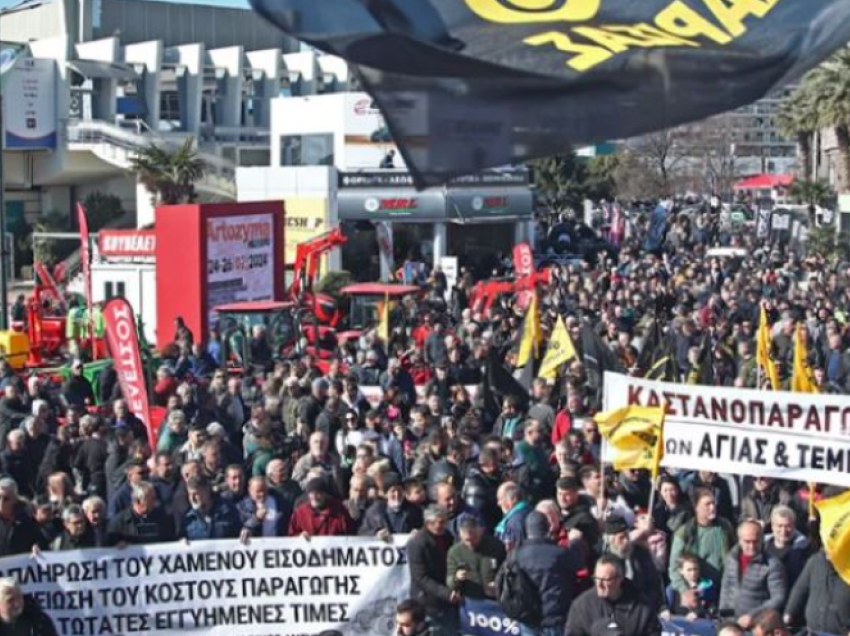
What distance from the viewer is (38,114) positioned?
193 feet

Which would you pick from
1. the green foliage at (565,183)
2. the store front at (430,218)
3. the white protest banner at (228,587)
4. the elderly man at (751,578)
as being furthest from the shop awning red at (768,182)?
the white protest banner at (228,587)

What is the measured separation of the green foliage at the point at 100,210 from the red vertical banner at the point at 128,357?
1834 inches

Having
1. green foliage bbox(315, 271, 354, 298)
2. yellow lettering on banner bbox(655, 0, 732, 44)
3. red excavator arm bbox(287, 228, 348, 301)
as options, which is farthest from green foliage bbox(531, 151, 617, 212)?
yellow lettering on banner bbox(655, 0, 732, 44)

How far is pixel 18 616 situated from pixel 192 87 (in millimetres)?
61654

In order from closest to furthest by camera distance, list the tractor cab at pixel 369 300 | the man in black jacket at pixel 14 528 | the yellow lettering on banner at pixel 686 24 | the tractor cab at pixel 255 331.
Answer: the yellow lettering on banner at pixel 686 24
the man in black jacket at pixel 14 528
the tractor cab at pixel 255 331
the tractor cab at pixel 369 300

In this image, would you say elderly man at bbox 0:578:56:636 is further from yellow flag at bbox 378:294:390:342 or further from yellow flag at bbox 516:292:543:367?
yellow flag at bbox 378:294:390:342

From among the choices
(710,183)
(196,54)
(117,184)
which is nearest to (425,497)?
(117,184)

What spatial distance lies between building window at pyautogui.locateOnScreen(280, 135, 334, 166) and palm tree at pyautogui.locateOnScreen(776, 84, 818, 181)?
660 inches

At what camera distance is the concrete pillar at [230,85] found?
232ft

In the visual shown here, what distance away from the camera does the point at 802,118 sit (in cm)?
5562

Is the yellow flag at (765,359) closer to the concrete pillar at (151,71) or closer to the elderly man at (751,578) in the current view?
the elderly man at (751,578)

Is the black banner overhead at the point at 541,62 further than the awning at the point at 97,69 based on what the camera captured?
No

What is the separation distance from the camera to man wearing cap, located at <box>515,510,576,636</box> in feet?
29.3

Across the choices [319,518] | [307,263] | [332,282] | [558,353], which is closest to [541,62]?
[319,518]
